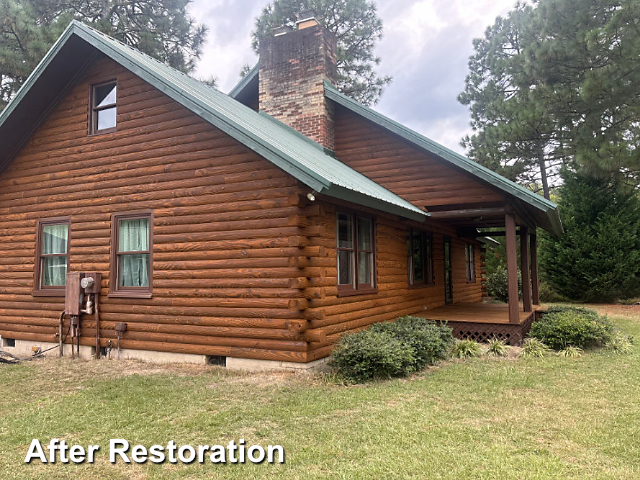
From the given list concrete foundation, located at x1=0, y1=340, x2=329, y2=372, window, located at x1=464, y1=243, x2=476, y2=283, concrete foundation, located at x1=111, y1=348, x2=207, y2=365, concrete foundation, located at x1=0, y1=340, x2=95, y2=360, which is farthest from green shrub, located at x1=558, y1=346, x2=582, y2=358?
window, located at x1=464, y1=243, x2=476, y2=283

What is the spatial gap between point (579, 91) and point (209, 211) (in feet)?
58.4

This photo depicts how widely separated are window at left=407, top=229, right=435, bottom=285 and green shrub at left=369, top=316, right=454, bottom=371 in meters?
2.84

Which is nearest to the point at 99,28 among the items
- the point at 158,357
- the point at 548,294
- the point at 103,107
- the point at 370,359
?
the point at 103,107

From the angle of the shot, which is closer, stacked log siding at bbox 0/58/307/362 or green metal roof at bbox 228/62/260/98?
stacked log siding at bbox 0/58/307/362

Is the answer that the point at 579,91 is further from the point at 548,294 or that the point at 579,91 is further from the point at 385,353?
the point at 385,353

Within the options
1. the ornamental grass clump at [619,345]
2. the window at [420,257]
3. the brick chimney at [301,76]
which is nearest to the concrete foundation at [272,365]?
the window at [420,257]

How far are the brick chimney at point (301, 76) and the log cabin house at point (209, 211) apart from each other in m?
0.05

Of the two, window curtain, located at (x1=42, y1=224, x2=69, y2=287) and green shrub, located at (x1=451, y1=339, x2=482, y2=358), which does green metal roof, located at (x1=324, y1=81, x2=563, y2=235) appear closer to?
green shrub, located at (x1=451, y1=339, x2=482, y2=358)

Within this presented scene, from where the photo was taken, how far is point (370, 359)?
7.55 m

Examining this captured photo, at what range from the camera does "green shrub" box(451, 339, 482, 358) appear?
9.33 metres

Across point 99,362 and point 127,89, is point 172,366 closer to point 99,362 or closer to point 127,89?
point 99,362

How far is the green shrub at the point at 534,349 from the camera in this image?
9242 millimetres

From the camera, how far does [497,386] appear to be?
23.1ft

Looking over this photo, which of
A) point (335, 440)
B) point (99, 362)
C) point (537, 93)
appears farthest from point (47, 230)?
point (537, 93)
